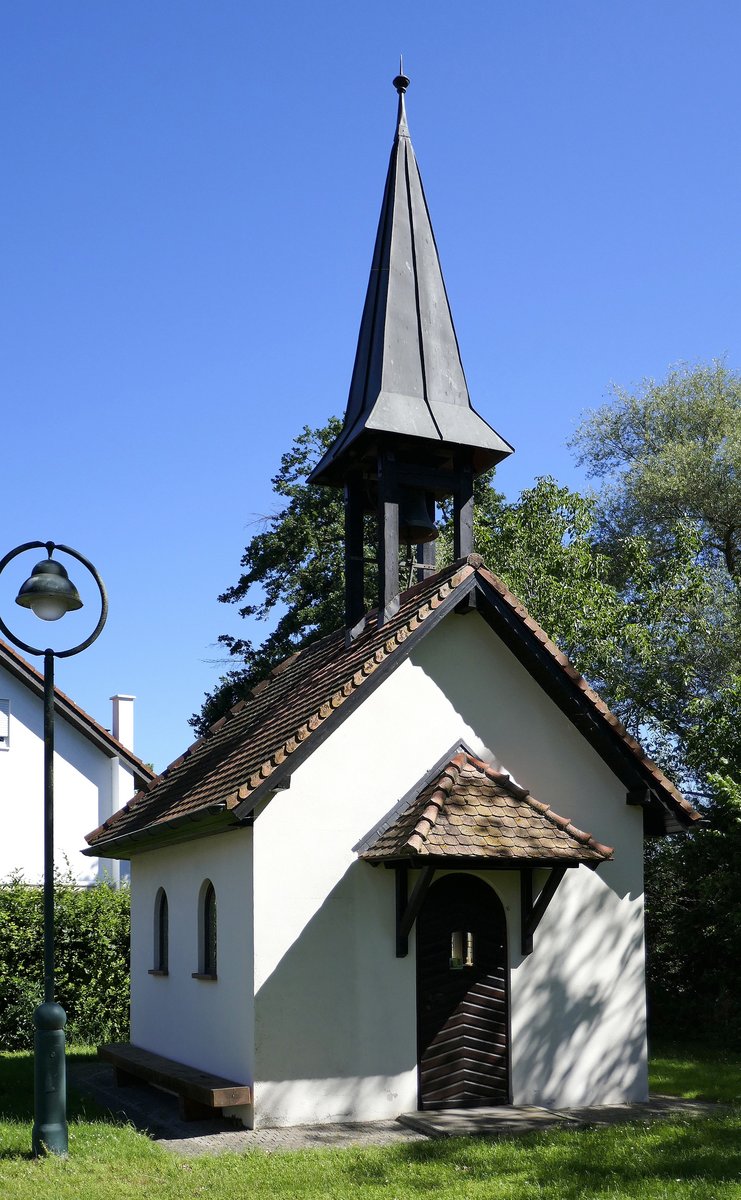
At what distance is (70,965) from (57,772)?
6.60 m

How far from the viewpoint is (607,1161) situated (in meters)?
10.0

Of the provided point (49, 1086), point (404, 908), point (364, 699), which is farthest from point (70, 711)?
point (49, 1086)

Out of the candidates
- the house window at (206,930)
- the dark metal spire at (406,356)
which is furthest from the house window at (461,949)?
the dark metal spire at (406,356)

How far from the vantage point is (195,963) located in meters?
14.4

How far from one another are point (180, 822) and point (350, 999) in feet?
8.44

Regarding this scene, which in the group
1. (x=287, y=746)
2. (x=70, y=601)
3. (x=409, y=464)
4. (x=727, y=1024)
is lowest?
(x=727, y=1024)

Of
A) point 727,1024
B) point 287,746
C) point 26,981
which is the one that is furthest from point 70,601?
point 727,1024

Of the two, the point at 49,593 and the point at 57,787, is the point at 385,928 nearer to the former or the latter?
the point at 49,593

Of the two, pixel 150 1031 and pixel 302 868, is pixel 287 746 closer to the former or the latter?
pixel 302 868

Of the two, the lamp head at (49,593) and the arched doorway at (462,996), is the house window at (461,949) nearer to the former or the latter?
the arched doorway at (462,996)

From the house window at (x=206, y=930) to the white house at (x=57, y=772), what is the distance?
13.4 m

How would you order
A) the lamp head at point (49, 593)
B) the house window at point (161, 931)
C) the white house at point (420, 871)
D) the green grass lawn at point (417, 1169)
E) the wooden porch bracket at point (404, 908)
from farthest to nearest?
the house window at point (161, 931), the wooden porch bracket at point (404, 908), the white house at point (420, 871), the lamp head at point (49, 593), the green grass lawn at point (417, 1169)

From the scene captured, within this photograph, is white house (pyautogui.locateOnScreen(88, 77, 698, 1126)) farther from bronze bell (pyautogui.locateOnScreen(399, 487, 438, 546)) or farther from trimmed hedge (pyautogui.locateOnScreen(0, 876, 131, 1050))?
trimmed hedge (pyautogui.locateOnScreen(0, 876, 131, 1050))

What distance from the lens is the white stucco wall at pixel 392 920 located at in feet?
40.2
